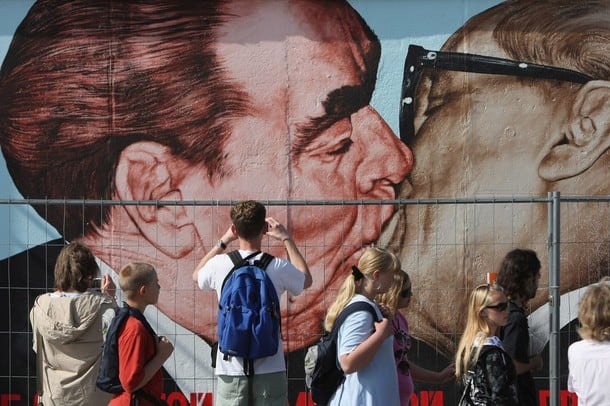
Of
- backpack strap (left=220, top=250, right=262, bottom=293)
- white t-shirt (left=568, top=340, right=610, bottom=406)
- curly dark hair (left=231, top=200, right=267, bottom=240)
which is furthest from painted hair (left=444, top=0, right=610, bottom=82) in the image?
white t-shirt (left=568, top=340, right=610, bottom=406)

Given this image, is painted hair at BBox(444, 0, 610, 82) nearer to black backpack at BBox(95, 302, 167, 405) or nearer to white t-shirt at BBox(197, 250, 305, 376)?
white t-shirt at BBox(197, 250, 305, 376)

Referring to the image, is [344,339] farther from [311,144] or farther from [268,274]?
[311,144]

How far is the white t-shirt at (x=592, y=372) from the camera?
5.04 metres

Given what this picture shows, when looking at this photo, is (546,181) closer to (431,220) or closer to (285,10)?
(431,220)

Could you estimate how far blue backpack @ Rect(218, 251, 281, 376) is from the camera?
557 centimetres

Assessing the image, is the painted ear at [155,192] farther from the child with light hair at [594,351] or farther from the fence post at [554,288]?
the child with light hair at [594,351]

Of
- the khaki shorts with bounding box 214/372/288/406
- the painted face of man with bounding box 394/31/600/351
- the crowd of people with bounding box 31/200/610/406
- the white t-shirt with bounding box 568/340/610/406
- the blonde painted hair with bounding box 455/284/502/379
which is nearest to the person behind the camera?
the white t-shirt with bounding box 568/340/610/406

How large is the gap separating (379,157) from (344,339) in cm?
321

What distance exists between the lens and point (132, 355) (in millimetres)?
5477

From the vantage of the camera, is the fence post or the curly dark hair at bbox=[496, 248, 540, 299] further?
the fence post

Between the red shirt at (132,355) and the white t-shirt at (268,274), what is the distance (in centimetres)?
42

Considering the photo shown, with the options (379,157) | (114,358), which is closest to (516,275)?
(114,358)

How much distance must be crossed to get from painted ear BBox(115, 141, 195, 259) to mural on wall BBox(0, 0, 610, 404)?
0.01 meters

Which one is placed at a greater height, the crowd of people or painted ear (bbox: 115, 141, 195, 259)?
painted ear (bbox: 115, 141, 195, 259)
